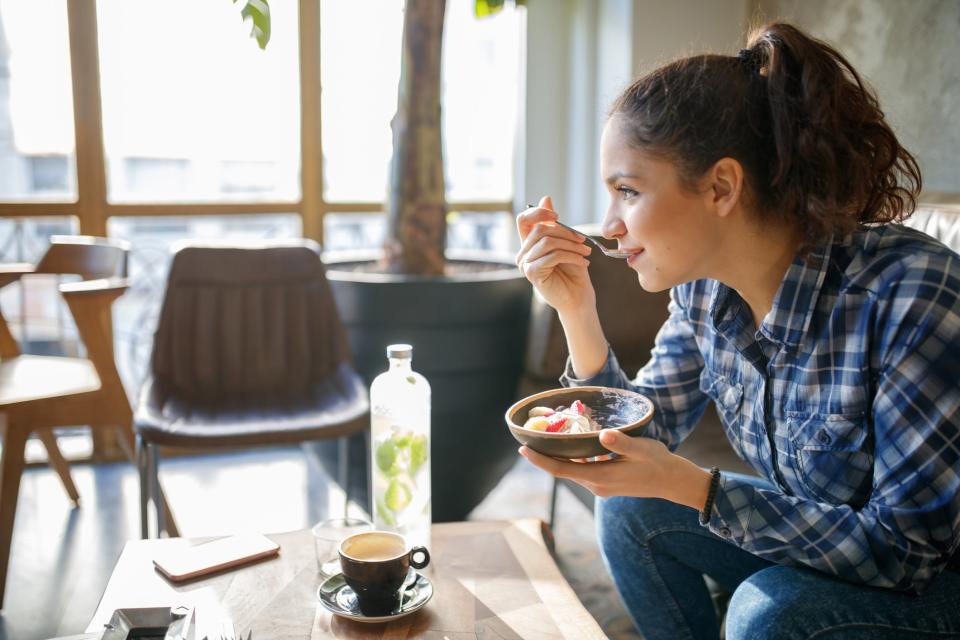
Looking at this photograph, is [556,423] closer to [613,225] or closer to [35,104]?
[613,225]

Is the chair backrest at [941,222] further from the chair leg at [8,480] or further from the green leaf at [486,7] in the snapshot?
the chair leg at [8,480]

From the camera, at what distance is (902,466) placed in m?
0.99

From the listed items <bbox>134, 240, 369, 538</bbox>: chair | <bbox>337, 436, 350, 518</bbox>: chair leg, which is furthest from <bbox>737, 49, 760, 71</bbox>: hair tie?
<bbox>337, 436, 350, 518</bbox>: chair leg

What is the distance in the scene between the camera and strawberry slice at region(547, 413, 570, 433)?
3.44 feet

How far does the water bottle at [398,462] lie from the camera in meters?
1.28

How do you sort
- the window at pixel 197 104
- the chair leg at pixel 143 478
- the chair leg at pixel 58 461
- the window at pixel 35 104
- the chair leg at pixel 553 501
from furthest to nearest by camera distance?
the window at pixel 197 104 → the window at pixel 35 104 → the chair leg at pixel 58 461 → the chair leg at pixel 553 501 → the chair leg at pixel 143 478

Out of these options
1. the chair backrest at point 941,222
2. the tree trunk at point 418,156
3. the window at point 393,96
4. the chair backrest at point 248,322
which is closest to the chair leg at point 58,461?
the chair backrest at point 248,322

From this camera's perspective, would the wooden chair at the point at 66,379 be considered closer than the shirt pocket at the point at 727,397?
No

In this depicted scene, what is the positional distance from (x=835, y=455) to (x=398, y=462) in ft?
1.96

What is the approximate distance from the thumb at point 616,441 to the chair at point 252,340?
1.21 meters

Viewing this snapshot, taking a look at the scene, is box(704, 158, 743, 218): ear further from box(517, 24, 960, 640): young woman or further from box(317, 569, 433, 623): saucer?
box(317, 569, 433, 623): saucer

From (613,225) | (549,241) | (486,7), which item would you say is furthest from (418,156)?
(613,225)

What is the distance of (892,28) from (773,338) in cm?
169

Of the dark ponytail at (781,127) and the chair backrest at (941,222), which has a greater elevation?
the dark ponytail at (781,127)
